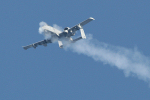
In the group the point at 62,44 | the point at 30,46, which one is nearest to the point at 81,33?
the point at 62,44

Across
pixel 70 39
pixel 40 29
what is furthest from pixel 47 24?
pixel 70 39

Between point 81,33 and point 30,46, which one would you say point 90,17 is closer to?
point 81,33

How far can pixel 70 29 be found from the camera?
3666 inches

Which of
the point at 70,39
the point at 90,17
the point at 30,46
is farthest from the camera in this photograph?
the point at 30,46

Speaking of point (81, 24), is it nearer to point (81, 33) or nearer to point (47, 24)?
point (81, 33)

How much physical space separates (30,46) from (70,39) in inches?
613

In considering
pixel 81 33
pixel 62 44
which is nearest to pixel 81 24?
pixel 81 33

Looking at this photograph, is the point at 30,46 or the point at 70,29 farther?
the point at 30,46

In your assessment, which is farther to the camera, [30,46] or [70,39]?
[30,46]

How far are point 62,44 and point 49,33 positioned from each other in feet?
20.8

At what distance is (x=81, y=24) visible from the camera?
302ft

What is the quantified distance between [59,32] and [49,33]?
129 inches

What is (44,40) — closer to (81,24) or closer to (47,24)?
(47,24)

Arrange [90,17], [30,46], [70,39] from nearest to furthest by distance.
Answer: [90,17], [70,39], [30,46]
